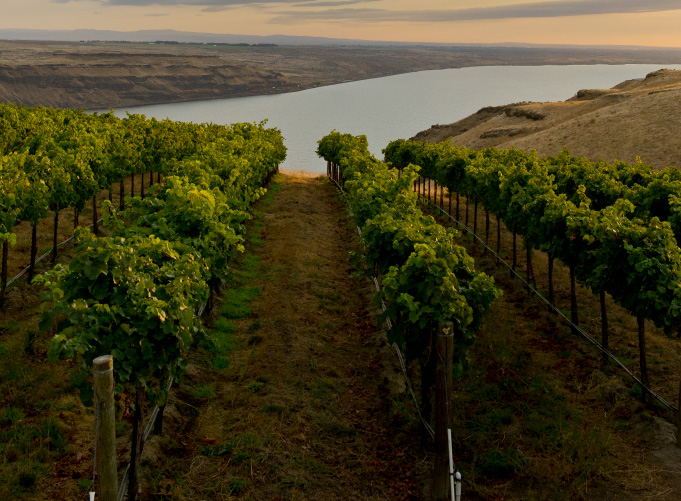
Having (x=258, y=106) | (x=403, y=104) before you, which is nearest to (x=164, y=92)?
(x=258, y=106)

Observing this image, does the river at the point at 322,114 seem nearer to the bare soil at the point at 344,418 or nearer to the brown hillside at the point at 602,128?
the brown hillside at the point at 602,128

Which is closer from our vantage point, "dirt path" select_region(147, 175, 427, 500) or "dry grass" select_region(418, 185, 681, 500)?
"dirt path" select_region(147, 175, 427, 500)

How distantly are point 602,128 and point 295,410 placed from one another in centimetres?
5354

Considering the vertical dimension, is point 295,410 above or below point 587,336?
below

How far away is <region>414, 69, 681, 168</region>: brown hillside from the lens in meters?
47.3

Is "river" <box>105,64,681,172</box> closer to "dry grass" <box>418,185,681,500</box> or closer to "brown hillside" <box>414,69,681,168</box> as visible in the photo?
"brown hillside" <box>414,69,681,168</box>

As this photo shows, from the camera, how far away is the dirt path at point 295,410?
31.9ft

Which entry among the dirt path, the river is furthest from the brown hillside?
the river

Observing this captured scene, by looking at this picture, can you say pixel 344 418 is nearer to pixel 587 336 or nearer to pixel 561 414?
pixel 561 414

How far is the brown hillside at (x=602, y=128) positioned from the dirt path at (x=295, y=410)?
22.3 meters

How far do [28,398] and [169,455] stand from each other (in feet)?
12.1

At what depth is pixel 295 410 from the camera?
1205cm

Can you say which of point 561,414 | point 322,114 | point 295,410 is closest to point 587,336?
point 561,414

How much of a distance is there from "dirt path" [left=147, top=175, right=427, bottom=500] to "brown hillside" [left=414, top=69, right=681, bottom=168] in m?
22.3
